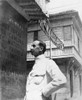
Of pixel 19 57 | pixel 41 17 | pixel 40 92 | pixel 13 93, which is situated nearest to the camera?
pixel 40 92

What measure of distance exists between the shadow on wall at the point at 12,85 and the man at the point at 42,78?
3.48 meters

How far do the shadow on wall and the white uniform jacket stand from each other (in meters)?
3.49

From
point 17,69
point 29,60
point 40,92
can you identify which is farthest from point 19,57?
point 29,60

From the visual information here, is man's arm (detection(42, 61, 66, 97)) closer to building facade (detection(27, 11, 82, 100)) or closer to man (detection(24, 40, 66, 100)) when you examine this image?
man (detection(24, 40, 66, 100))

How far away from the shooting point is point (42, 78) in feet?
6.95

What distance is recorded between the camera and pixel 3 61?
561 cm

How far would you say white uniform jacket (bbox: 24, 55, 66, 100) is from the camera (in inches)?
79.3

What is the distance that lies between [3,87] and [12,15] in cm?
205

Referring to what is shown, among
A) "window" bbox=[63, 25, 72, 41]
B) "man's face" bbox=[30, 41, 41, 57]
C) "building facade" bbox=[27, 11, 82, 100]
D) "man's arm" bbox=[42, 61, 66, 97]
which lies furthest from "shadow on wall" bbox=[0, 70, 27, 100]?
"window" bbox=[63, 25, 72, 41]

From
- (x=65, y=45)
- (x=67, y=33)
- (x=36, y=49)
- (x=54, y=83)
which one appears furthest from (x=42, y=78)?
(x=67, y=33)

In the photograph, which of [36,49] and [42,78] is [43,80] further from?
[36,49]

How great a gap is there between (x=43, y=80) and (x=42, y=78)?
0.02 m

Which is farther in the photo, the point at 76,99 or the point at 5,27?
the point at 76,99

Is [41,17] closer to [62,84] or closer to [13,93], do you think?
[13,93]
